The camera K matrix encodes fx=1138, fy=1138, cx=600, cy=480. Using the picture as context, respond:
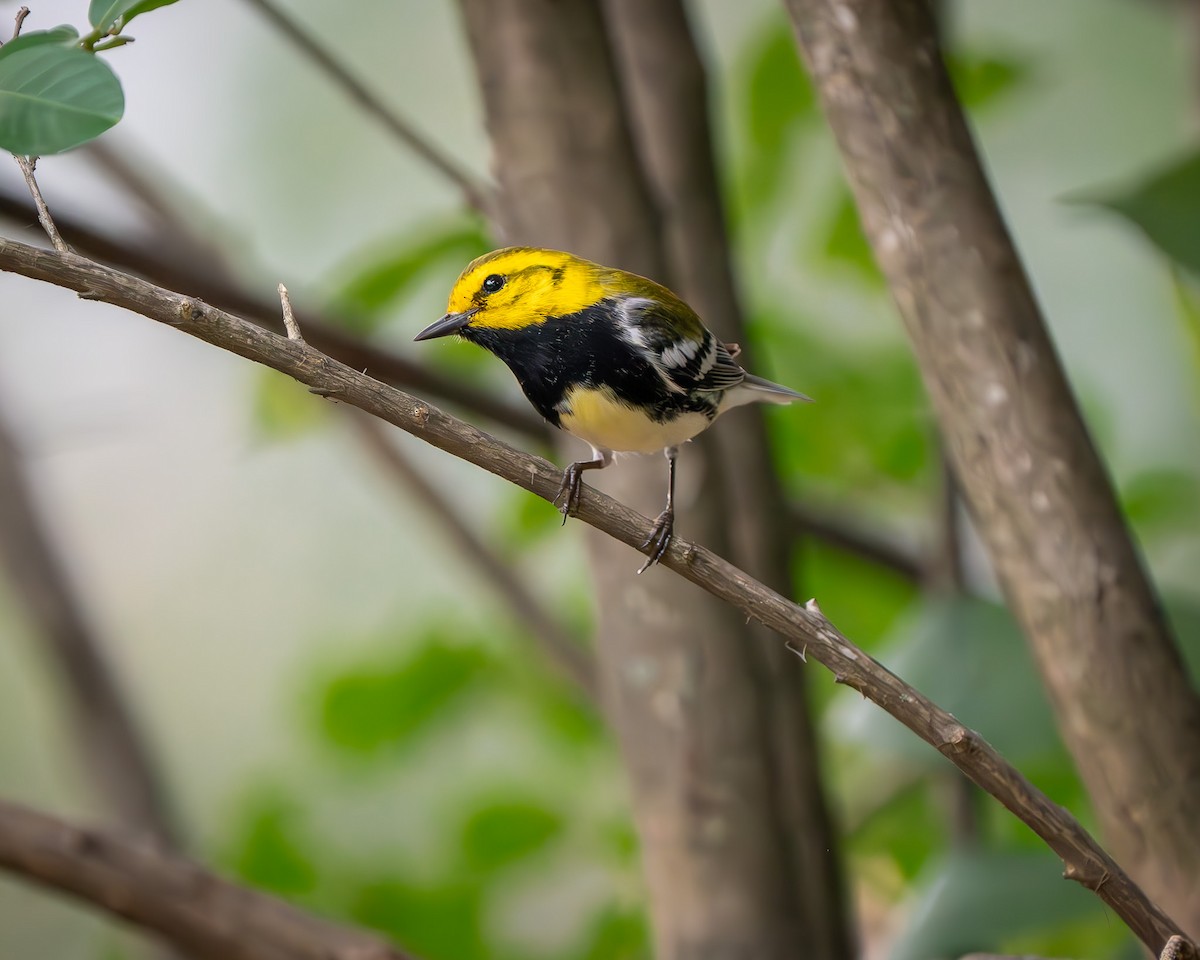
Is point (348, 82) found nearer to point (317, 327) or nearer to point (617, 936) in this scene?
point (317, 327)

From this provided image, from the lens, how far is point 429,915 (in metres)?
1.47

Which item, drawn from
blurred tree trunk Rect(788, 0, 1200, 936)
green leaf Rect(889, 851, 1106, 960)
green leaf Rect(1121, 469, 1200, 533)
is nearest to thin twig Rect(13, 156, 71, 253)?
blurred tree trunk Rect(788, 0, 1200, 936)

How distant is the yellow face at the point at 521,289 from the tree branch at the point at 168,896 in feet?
2.08

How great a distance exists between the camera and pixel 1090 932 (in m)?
1.18

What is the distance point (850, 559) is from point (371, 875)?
2.69 feet

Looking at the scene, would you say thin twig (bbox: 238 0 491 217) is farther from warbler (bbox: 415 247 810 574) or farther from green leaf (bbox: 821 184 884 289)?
green leaf (bbox: 821 184 884 289)

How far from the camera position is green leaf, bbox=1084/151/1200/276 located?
88 cm

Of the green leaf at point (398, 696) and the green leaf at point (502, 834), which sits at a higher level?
the green leaf at point (398, 696)

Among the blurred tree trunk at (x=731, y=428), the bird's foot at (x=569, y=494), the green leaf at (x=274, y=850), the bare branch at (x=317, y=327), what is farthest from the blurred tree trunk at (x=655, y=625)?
the green leaf at (x=274, y=850)

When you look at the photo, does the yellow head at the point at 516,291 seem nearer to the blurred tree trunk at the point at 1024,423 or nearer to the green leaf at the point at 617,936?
the blurred tree trunk at the point at 1024,423

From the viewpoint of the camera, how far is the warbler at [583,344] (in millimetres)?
723

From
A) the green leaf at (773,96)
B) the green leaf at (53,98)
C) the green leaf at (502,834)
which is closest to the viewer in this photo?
the green leaf at (53,98)

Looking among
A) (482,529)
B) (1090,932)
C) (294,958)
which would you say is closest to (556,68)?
(294,958)

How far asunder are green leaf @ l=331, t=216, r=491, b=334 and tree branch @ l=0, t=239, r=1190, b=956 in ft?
1.93
